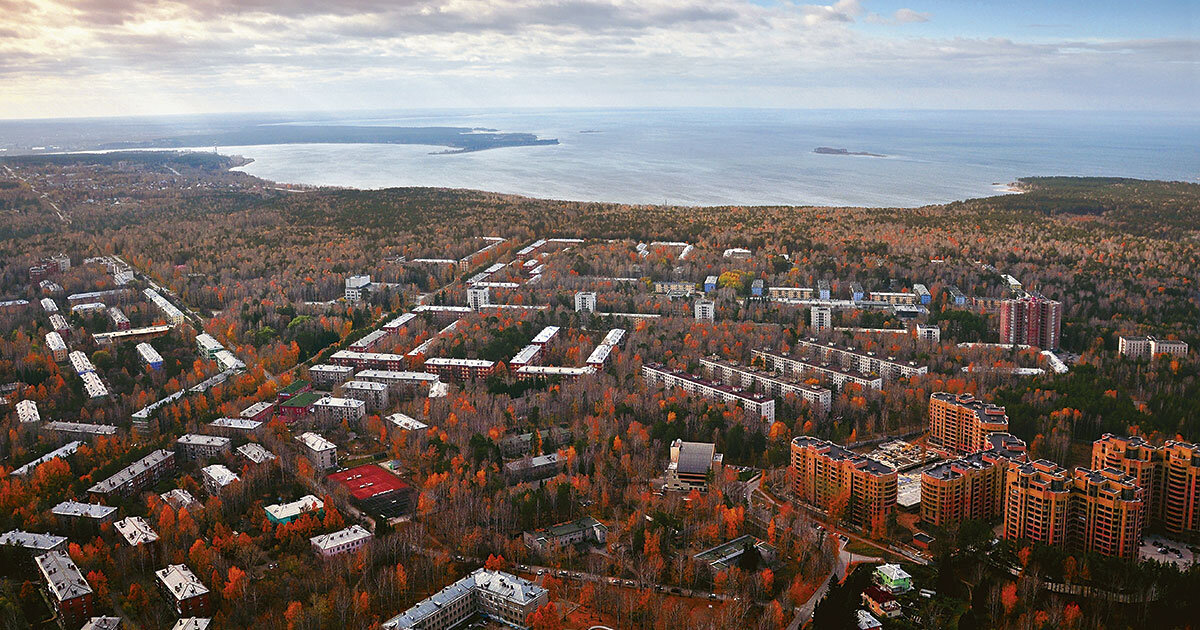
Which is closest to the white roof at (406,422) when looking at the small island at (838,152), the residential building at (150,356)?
the residential building at (150,356)

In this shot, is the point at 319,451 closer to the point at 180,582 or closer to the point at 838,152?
the point at 180,582

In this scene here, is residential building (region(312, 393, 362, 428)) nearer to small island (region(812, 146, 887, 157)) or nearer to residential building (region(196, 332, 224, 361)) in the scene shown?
residential building (region(196, 332, 224, 361))

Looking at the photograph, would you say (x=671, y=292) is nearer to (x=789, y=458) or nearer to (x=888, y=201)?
(x=789, y=458)

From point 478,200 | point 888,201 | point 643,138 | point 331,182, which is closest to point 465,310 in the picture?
point 478,200

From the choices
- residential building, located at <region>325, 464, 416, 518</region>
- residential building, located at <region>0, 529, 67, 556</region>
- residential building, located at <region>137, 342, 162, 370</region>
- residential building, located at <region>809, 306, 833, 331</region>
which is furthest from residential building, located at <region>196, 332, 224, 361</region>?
residential building, located at <region>809, 306, 833, 331</region>

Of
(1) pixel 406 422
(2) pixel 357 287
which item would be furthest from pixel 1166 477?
(2) pixel 357 287
